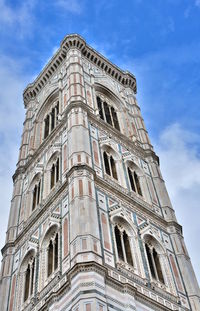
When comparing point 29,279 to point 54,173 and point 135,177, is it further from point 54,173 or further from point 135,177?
point 135,177

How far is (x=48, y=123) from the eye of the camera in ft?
96.4

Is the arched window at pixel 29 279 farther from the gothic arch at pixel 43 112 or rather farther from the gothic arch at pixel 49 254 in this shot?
the gothic arch at pixel 43 112

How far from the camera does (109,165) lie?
22594 millimetres

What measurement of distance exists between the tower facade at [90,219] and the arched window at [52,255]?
4 cm

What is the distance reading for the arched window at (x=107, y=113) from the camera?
27.8 meters

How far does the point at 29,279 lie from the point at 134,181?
7023 mm

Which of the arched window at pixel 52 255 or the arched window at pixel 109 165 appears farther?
the arched window at pixel 109 165

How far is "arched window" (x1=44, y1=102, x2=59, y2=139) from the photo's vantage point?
2823 centimetres

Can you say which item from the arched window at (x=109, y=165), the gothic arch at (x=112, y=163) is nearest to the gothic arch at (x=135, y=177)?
the gothic arch at (x=112, y=163)

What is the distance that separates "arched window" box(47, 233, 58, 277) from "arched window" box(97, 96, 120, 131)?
1014cm

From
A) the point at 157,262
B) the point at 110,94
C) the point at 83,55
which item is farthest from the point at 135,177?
the point at 83,55

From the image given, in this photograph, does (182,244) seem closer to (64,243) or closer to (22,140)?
(64,243)

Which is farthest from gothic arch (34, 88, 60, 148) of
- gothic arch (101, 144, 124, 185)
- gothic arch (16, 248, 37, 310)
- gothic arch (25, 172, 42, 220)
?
gothic arch (16, 248, 37, 310)

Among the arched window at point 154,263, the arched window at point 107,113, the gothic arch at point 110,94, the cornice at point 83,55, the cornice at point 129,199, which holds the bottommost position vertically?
the arched window at point 154,263
